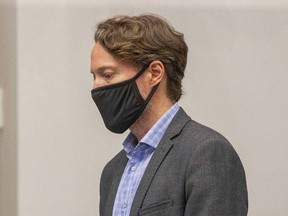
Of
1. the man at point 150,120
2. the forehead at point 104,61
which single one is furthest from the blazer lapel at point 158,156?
the forehead at point 104,61

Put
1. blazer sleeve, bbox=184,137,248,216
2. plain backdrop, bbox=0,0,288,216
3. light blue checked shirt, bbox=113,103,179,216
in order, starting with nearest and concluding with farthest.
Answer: blazer sleeve, bbox=184,137,248,216 < light blue checked shirt, bbox=113,103,179,216 < plain backdrop, bbox=0,0,288,216

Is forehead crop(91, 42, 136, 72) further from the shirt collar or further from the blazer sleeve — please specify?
the blazer sleeve

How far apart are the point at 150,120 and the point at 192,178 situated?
0.20 meters

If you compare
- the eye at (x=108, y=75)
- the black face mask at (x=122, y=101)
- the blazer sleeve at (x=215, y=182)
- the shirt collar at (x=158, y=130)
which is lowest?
the blazer sleeve at (x=215, y=182)

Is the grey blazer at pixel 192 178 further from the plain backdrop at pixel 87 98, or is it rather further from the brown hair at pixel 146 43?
the plain backdrop at pixel 87 98

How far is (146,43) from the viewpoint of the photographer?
1.31 m

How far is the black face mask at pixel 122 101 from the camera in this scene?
1316 millimetres

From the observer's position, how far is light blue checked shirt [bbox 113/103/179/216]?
1298 millimetres

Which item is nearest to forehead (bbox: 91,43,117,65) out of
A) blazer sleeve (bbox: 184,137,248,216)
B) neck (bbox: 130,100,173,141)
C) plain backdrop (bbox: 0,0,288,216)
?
neck (bbox: 130,100,173,141)

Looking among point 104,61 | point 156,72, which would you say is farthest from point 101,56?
point 156,72

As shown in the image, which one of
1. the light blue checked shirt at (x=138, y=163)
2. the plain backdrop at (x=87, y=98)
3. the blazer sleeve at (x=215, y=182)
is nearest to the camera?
Result: the blazer sleeve at (x=215, y=182)

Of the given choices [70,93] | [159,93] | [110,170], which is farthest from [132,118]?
[70,93]

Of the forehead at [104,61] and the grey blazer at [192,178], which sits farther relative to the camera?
the forehead at [104,61]

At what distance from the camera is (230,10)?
2.21 meters
